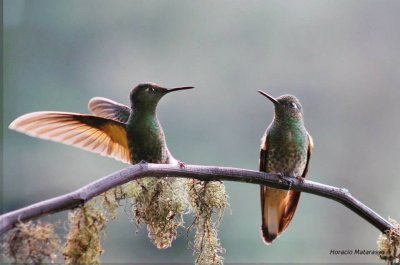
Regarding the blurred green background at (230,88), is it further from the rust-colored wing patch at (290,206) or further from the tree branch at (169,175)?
the tree branch at (169,175)

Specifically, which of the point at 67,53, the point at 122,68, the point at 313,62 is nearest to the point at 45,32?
the point at 67,53

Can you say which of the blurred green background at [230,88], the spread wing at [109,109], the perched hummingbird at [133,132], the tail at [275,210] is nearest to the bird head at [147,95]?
the perched hummingbird at [133,132]

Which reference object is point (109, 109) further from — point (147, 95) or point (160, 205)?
point (160, 205)

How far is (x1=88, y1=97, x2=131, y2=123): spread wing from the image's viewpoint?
2350mm

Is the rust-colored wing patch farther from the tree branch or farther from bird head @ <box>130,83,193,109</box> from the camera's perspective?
bird head @ <box>130,83,193,109</box>

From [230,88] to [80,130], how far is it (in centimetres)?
675

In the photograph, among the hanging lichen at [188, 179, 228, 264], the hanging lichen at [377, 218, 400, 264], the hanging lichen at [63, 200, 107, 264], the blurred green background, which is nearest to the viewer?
the hanging lichen at [63, 200, 107, 264]

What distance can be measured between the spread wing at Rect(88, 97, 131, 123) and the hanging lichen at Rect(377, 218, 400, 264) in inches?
42.4

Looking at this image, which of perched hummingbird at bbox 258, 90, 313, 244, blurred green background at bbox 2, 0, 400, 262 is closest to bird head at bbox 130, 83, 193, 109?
perched hummingbird at bbox 258, 90, 313, 244

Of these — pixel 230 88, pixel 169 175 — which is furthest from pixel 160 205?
pixel 230 88

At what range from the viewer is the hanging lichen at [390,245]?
172 centimetres

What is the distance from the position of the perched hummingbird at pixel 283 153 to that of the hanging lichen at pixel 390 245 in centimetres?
47

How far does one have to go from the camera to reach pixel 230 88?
340 inches

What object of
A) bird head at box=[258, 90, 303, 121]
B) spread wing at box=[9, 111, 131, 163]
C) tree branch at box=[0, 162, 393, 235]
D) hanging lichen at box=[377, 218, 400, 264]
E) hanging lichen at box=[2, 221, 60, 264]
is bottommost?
hanging lichen at box=[377, 218, 400, 264]
